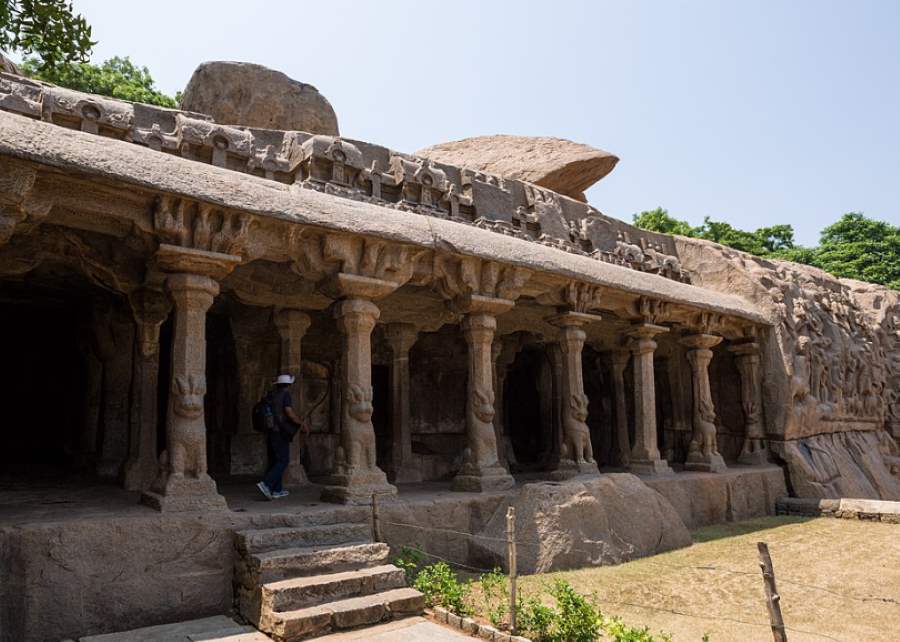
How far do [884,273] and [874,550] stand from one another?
26.4 metres

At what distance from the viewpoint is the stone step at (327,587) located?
4859mm

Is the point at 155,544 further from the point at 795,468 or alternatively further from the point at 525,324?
the point at 795,468

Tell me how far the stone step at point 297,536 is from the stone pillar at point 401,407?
364cm

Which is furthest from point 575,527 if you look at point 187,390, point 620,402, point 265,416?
point 620,402

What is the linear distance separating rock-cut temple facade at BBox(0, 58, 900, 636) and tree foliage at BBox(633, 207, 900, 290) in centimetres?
1599

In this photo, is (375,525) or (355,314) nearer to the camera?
(375,525)

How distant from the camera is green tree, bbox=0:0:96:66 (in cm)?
824

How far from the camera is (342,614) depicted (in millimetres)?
4859

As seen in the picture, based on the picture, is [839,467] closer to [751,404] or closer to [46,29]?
[751,404]

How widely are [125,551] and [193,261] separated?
7.58 feet

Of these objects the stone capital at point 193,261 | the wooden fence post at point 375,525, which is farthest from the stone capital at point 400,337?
the stone capital at point 193,261

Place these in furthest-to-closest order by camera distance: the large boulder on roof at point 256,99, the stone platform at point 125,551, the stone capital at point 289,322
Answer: the large boulder on roof at point 256,99 < the stone capital at point 289,322 < the stone platform at point 125,551

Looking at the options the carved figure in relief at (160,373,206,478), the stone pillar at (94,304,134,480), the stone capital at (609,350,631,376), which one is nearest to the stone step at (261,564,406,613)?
the carved figure in relief at (160,373,206,478)

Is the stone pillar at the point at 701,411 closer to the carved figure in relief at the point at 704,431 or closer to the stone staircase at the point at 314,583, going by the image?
the carved figure in relief at the point at 704,431
